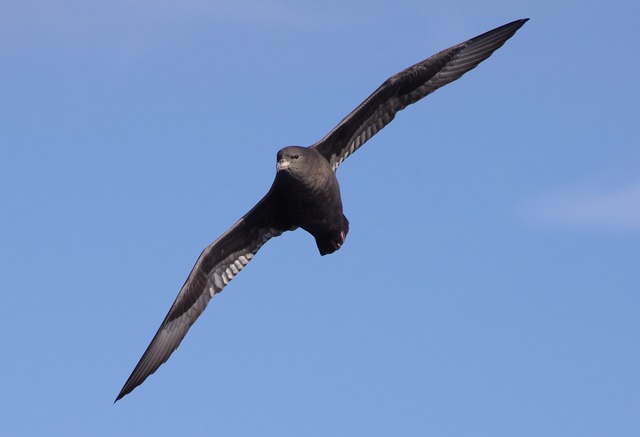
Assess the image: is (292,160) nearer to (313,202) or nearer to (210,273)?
(313,202)

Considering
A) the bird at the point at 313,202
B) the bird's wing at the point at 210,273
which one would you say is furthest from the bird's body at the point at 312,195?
the bird's wing at the point at 210,273

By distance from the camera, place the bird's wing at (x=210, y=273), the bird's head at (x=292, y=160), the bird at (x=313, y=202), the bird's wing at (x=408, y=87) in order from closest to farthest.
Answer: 1. the bird's head at (x=292, y=160)
2. the bird at (x=313, y=202)
3. the bird's wing at (x=408, y=87)
4. the bird's wing at (x=210, y=273)

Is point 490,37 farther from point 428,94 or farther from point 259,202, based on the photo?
point 259,202

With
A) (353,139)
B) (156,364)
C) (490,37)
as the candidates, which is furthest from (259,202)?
(490,37)

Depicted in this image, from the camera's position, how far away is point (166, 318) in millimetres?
16219

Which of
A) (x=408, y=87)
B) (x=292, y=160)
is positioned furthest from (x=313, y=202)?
(x=408, y=87)

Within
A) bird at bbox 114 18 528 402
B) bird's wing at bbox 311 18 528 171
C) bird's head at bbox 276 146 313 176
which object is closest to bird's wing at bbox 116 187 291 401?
bird at bbox 114 18 528 402

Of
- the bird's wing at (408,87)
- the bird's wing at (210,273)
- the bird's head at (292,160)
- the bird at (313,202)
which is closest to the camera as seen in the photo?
the bird's head at (292,160)

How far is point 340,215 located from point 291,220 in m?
0.79

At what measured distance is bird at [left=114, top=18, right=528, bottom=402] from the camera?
1477 cm

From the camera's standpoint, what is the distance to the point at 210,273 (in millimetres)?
16516

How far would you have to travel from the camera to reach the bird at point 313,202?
14773 mm

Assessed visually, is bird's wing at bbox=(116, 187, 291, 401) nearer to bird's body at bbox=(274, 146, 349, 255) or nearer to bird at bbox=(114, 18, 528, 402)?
bird at bbox=(114, 18, 528, 402)

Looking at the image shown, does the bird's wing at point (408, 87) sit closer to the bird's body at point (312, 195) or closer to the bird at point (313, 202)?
the bird at point (313, 202)
